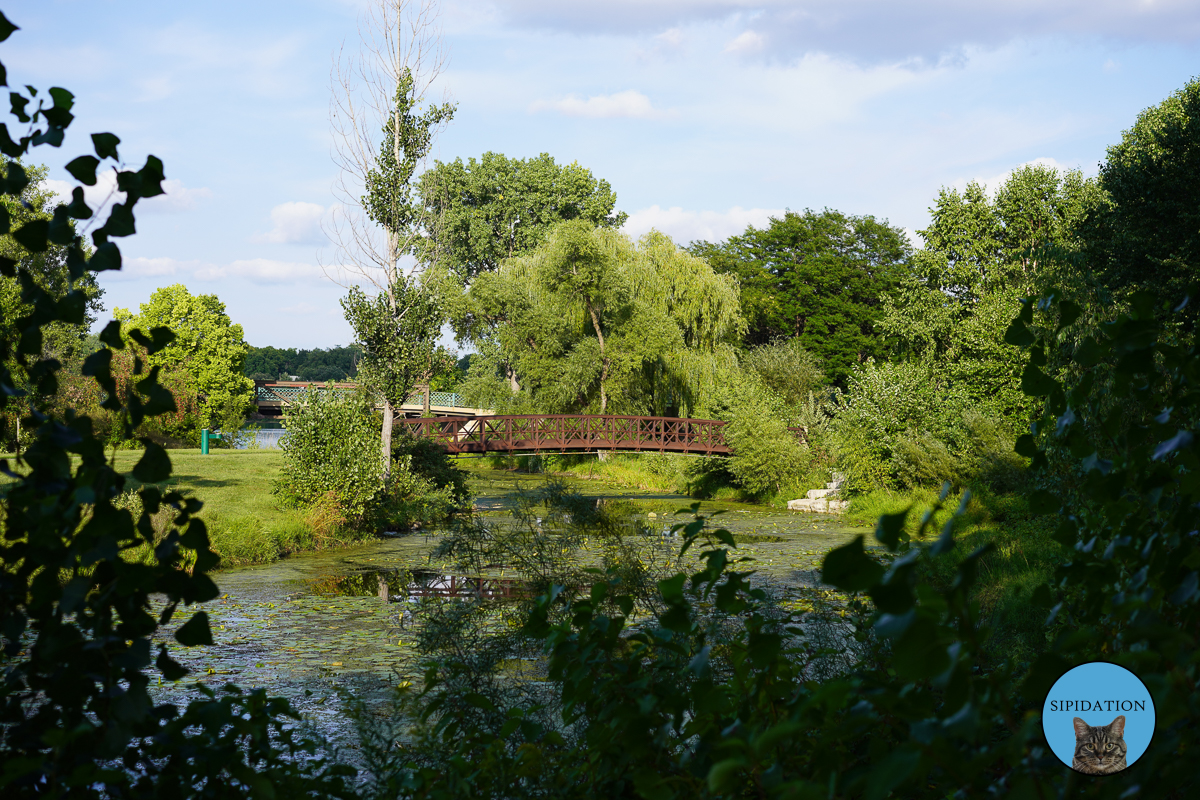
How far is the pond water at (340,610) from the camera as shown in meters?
6.69

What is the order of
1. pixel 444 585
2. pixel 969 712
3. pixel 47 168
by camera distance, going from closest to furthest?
pixel 969 712
pixel 444 585
pixel 47 168

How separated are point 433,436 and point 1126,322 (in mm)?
18842

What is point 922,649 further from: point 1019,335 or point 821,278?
point 821,278

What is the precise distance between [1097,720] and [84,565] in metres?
2.03

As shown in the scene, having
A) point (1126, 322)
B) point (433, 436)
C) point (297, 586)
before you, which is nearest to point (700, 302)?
point (433, 436)

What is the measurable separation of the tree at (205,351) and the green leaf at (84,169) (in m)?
36.0

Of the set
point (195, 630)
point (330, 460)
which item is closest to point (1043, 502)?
point (195, 630)

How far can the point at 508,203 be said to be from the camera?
39812mm

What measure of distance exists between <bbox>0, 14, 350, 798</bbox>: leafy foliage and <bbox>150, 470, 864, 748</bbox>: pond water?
2.05 metres

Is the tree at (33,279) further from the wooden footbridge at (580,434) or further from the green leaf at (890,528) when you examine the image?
the wooden footbridge at (580,434)

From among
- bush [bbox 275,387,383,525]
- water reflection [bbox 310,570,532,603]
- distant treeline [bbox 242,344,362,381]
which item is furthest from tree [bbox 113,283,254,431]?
distant treeline [bbox 242,344,362,381]

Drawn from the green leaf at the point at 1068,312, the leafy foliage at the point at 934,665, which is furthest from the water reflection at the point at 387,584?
the green leaf at the point at 1068,312

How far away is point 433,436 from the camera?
65.0 ft

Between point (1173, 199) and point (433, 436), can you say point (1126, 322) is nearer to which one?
point (1173, 199)
